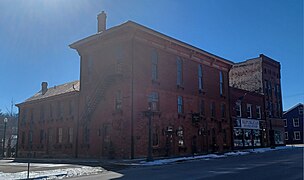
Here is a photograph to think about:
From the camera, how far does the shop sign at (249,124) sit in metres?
40.1

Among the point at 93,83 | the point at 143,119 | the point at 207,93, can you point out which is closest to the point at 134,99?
the point at 143,119

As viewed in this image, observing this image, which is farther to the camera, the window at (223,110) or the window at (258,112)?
the window at (258,112)

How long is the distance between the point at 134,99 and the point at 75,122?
9.50 metres

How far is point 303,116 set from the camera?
61062mm

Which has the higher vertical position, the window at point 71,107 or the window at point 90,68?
the window at point 90,68

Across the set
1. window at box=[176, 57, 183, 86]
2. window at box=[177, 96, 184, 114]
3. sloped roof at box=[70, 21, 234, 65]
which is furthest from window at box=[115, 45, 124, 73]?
window at box=[177, 96, 184, 114]

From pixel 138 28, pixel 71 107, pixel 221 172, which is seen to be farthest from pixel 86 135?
pixel 221 172

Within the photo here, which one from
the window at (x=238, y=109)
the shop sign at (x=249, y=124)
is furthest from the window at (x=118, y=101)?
the shop sign at (x=249, y=124)

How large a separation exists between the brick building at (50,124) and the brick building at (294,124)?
147 feet

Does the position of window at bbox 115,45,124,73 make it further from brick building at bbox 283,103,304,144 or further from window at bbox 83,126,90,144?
brick building at bbox 283,103,304,144

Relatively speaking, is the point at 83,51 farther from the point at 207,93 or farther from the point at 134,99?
the point at 207,93

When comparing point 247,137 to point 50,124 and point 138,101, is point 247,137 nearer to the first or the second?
point 138,101

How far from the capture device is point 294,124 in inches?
2464

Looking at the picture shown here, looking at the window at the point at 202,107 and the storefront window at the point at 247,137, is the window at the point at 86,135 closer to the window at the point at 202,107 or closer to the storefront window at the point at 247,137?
the window at the point at 202,107
